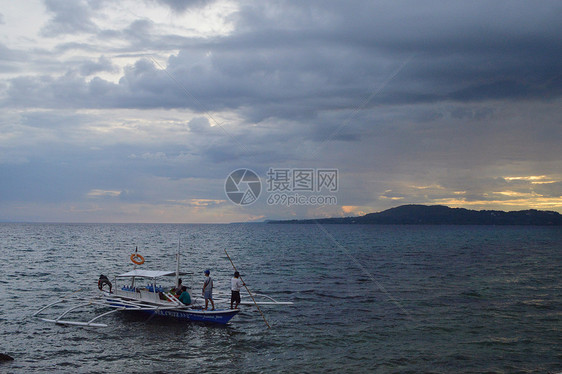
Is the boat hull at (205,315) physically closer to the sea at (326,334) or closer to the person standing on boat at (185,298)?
the sea at (326,334)

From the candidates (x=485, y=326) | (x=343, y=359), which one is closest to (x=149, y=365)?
(x=343, y=359)

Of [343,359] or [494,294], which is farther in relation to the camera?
[494,294]

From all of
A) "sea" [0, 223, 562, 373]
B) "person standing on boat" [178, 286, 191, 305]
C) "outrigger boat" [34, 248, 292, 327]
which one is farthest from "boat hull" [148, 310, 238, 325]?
"person standing on boat" [178, 286, 191, 305]

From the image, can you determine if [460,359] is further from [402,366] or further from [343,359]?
[343,359]

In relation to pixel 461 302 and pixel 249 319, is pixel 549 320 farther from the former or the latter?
pixel 249 319

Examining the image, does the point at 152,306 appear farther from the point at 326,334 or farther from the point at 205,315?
the point at 326,334

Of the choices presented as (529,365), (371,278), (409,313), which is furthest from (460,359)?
(371,278)

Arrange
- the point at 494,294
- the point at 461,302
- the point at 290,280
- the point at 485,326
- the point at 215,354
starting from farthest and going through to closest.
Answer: the point at 290,280 < the point at 494,294 < the point at 461,302 < the point at 485,326 < the point at 215,354

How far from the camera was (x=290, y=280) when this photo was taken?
43406mm

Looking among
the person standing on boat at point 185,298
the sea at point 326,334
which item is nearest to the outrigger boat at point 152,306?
the person standing on boat at point 185,298

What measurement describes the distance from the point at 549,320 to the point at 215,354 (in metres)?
20.8

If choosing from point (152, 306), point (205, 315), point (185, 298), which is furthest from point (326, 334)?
point (152, 306)

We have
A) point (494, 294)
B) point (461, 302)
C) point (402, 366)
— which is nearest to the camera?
point (402, 366)

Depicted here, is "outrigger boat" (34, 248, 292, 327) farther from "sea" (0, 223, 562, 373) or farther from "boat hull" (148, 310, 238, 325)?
"sea" (0, 223, 562, 373)
